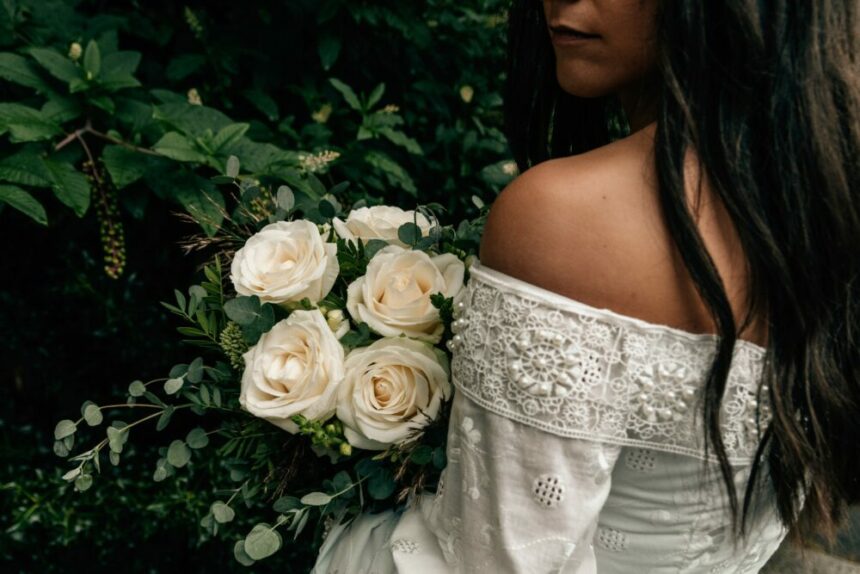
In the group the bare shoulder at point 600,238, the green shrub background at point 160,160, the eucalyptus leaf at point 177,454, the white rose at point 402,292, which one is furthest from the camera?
the green shrub background at point 160,160

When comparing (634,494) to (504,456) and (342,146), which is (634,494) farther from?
(342,146)

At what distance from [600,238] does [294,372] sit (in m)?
0.57

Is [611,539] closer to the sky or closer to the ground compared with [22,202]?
closer to the ground

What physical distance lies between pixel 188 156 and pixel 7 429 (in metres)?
1.48

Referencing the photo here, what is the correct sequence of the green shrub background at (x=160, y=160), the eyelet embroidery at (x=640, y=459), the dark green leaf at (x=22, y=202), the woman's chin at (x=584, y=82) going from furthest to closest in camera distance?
1. the green shrub background at (x=160, y=160)
2. the dark green leaf at (x=22, y=202)
3. the woman's chin at (x=584, y=82)
4. the eyelet embroidery at (x=640, y=459)

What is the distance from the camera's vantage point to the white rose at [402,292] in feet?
4.64

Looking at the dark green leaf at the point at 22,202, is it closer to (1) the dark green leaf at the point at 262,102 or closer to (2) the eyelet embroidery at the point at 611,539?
(1) the dark green leaf at the point at 262,102

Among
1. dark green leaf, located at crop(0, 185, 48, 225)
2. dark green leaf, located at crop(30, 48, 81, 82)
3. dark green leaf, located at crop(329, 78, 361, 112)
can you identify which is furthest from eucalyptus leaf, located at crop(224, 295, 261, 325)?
dark green leaf, located at crop(329, 78, 361, 112)

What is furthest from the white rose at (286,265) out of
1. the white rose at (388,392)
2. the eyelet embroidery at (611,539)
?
the eyelet embroidery at (611,539)

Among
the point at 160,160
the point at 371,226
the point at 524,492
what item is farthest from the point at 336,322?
the point at 160,160

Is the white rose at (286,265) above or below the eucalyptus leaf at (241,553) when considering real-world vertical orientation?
above

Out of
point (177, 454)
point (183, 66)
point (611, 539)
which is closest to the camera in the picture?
point (611, 539)

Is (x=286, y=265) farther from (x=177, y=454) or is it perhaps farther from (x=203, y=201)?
(x=203, y=201)

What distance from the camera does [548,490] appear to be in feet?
3.69
